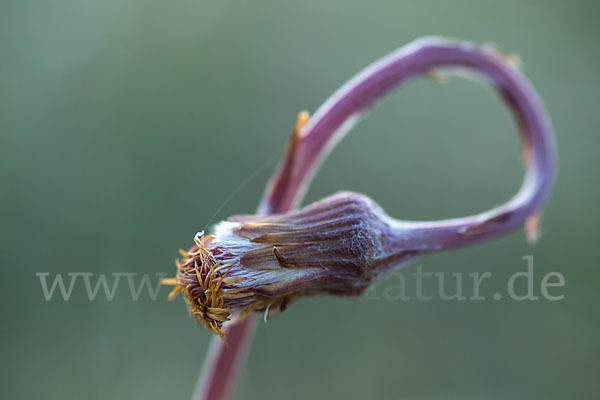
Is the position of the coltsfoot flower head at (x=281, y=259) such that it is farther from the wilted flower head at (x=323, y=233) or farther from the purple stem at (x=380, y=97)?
the purple stem at (x=380, y=97)

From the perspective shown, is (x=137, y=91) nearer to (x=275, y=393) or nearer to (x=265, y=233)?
(x=275, y=393)

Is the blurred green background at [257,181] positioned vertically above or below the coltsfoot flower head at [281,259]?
above

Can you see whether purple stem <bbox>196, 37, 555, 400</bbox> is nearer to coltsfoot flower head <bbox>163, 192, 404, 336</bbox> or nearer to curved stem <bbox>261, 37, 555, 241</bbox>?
curved stem <bbox>261, 37, 555, 241</bbox>

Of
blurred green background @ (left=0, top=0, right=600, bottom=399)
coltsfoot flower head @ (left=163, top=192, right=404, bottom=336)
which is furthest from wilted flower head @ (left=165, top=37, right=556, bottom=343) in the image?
blurred green background @ (left=0, top=0, right=600, bottom=399)

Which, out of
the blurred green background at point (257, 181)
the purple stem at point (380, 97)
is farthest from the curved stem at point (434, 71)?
the blurred green background at point (257, 181)

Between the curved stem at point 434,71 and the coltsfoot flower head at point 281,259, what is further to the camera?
the curved stem at point 434,71

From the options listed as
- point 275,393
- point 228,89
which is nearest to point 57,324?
point 275,393
